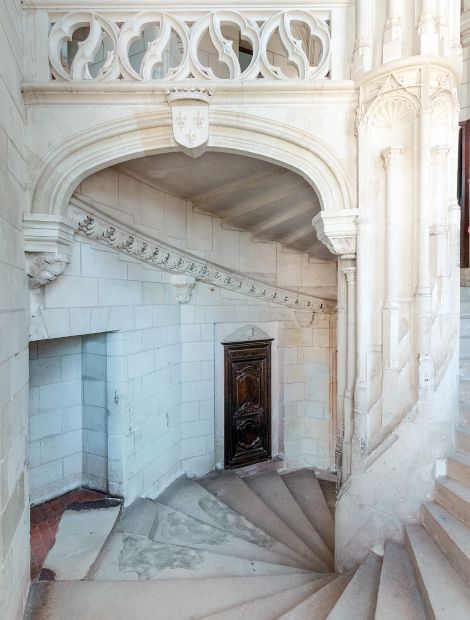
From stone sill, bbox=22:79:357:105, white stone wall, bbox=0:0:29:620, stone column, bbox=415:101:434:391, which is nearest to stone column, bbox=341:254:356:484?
stone column, bbox=415:101:434:391

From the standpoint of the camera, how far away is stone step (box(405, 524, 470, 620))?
4.47 feet

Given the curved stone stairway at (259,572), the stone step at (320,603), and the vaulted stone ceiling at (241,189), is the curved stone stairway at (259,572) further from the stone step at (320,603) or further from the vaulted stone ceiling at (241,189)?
the vaulted stone ceiling at (241,189)

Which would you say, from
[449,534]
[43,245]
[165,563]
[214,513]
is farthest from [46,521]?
[449,534]

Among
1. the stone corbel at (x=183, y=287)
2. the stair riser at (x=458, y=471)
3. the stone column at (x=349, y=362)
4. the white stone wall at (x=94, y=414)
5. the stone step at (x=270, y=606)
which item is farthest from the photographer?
the stone corbel at (x=183, y=287)

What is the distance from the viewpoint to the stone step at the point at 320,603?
5.44 feet

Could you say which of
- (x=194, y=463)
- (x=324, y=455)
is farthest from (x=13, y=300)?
(x=324, y=455)

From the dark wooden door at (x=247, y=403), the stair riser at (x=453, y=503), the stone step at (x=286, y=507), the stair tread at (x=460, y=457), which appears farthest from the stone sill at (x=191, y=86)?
the stone step at (x=286, y=507)

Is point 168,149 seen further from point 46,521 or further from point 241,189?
point 46,521

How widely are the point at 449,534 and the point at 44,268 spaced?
90.7 inches

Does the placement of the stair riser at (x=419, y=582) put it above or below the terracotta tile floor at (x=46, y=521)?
above

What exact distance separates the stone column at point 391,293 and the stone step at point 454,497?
0.40 meters

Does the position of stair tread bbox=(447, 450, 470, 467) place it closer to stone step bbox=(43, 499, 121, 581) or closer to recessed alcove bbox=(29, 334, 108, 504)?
stone step bbox=(43, 499, 121, 581)

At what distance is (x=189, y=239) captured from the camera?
11.4ft

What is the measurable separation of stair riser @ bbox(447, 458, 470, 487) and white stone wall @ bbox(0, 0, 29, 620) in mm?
2078
